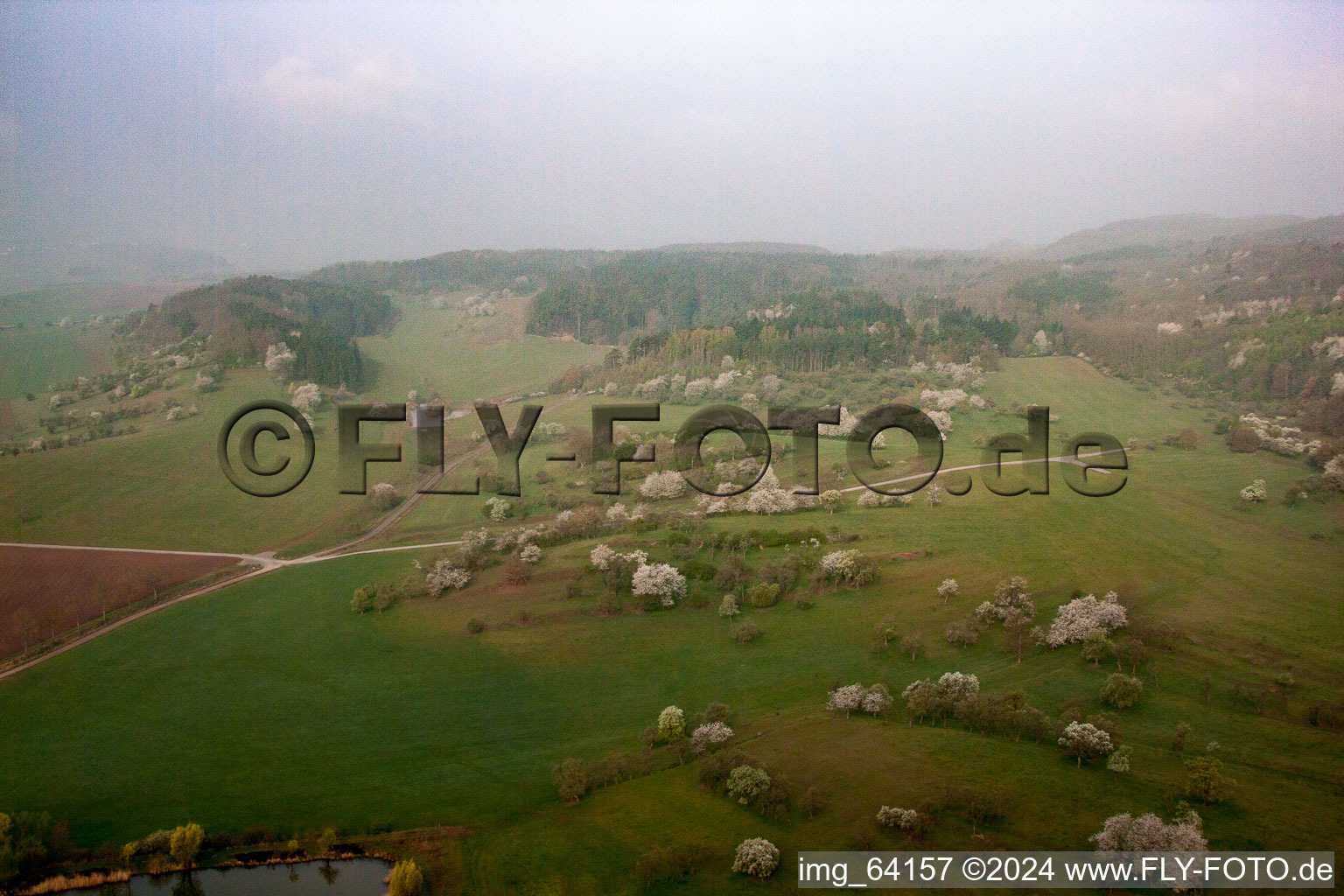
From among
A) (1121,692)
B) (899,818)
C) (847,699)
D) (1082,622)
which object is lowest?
(899,818)

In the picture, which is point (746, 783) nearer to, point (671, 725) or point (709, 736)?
point (709, 736)

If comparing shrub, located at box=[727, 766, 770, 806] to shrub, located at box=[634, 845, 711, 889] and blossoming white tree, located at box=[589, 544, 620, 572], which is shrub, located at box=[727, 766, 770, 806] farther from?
blossoming white tree, located at box=[589, 544, 620, 572]

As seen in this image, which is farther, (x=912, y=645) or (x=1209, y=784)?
(x=912, y=645)

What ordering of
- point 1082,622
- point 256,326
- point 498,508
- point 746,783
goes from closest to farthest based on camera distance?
point 746,783 → point 1082,622 → point 498,508 → point 256,326

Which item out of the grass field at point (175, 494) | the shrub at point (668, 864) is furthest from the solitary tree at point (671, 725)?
the grass field at point (175, 494)

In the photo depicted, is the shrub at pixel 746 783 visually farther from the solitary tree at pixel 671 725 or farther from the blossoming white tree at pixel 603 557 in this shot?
the blossoming white tree at pixel 603 557

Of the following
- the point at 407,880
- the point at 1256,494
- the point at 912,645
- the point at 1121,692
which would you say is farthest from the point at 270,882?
the point at 1256,494
